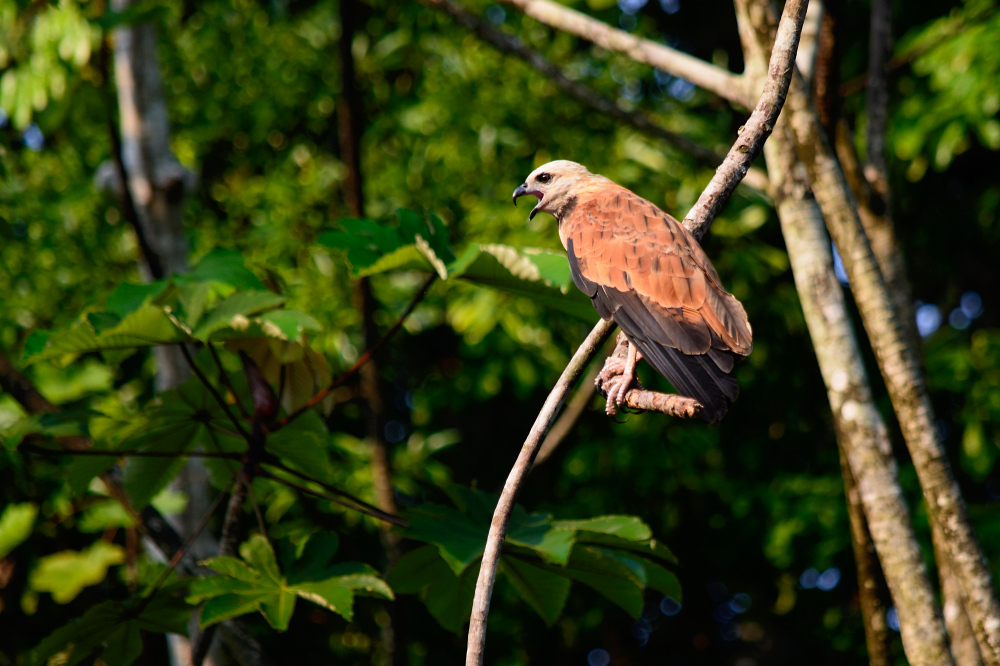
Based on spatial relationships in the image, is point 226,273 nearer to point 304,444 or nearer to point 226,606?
point 304,444

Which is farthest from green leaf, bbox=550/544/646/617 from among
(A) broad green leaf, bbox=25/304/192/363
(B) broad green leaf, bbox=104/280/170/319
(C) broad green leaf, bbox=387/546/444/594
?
(B) broad green leaf, bbox=104/280/170/319

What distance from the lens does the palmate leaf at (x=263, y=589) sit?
7.59 feet

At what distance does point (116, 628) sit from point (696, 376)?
6.87 feet

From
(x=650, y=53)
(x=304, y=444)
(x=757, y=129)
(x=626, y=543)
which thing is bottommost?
(x=626, y=543)

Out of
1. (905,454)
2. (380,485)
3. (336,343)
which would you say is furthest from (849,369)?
(905,454)

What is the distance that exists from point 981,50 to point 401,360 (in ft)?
16.4

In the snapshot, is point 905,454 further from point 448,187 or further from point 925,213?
point 448,187

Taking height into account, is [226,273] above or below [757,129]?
below

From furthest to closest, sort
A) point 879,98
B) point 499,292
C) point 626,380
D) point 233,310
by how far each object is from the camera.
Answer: point 499,292, point 879,98, point 626,380, point 233,310

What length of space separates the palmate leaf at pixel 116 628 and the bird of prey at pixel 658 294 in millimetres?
1654

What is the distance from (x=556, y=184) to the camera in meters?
3.56

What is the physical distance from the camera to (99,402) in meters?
5.09

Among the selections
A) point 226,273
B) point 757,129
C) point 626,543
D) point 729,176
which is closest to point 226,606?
point 226,273

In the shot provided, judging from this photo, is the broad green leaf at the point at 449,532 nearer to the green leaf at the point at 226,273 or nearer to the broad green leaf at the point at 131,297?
the green leaf at the point at 226,273
